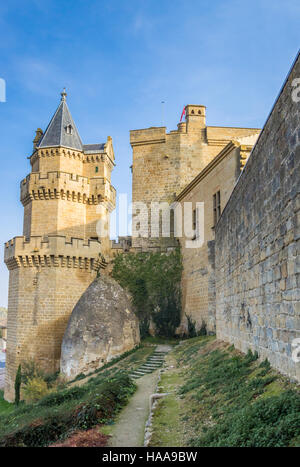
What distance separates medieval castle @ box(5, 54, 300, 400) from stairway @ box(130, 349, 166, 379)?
8.51 ft

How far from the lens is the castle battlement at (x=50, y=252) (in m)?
21.4

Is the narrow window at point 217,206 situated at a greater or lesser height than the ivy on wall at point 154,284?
greater

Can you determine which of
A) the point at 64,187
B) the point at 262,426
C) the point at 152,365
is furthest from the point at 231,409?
the point at 64,187

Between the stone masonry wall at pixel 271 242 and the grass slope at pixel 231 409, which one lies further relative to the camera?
the stone masonry wall at pixel 271 242

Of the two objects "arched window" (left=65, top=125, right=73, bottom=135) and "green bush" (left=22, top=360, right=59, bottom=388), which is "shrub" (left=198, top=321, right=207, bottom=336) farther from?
"arched window" (left=65, top=125, right=73, bottom=135)

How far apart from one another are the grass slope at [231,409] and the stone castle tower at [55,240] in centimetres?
1247

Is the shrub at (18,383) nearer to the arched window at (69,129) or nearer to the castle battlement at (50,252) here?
the castle battlement at (50,252)

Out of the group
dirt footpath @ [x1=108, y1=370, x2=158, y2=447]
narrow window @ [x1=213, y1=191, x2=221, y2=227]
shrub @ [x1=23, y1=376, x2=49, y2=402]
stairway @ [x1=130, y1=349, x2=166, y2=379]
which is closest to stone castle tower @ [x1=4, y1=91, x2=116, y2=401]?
shrub @ [x1=23, y1=376, x2=49, y2=402]

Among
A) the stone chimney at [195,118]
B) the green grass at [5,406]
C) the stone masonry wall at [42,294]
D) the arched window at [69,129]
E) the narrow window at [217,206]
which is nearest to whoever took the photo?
the narrow window at [217,206]

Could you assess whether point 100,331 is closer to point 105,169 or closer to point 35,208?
point 35,208

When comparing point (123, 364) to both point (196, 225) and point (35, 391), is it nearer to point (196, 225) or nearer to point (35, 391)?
point (35, 391)

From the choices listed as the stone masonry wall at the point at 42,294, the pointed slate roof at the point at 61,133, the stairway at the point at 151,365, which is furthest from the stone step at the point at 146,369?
the pointed slate roof at the point at 61,133

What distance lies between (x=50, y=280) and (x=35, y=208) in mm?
5288

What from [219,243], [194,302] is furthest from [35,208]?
[219,243]
